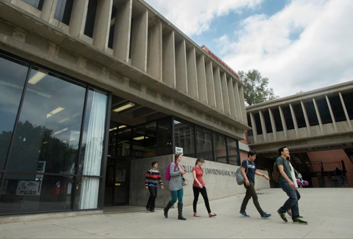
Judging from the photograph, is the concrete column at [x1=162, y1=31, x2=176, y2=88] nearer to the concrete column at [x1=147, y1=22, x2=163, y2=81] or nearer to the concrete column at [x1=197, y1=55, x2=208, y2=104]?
the concrete column at [x1=147, y1=22, x2=163, y2=81]

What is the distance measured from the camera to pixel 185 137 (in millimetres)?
12133

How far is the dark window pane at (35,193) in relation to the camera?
5.54 m

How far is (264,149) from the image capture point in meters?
26.2

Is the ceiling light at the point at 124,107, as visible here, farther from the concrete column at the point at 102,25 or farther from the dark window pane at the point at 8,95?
the dark window pane at the point at 8,95

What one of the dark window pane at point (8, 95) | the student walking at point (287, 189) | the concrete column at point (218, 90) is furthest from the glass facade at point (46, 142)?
the concrete column at point (218, 90)

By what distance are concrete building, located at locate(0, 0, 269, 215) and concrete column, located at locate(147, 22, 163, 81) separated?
0.06 meters

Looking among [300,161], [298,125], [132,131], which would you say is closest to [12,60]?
[132,131]

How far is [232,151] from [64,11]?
1422 centimetres

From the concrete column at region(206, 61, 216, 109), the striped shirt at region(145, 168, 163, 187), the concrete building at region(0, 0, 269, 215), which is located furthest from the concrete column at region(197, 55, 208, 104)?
the striped shirt at region(145, 168, 163, 187)

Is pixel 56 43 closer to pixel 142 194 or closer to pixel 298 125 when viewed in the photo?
pixel 142 194

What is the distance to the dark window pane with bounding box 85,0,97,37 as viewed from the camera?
350 inches

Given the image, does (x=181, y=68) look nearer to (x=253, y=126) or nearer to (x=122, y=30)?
(x=122, y=30)

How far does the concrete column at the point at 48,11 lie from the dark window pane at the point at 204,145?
372 inches

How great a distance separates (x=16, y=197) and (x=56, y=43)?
4907 mm
